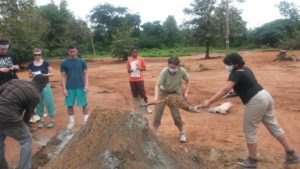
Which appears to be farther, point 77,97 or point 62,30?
point 62,30

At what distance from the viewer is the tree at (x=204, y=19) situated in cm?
2545

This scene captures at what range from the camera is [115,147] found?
4.23 meters

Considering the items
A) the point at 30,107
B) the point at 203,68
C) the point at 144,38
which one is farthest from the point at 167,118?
the point at 144,38

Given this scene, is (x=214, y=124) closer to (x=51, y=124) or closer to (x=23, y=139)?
(x=51, y=124)

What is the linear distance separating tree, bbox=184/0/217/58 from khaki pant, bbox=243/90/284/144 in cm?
2056

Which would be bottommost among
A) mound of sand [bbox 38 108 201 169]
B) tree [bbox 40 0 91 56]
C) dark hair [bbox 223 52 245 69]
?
mound of sand [bbox 38 108 201 169]

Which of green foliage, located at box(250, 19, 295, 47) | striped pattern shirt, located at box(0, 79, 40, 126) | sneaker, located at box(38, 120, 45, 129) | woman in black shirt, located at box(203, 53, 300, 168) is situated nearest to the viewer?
striped pattern shirt, located at box(0, 79, 40, 126)

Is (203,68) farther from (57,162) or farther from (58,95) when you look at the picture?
(57,162)

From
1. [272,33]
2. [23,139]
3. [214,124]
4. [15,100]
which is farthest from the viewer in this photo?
[272,33]

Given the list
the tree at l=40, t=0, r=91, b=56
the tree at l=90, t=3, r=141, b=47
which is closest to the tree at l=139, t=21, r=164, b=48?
the tree at l=90, t=3, r=141, b=47

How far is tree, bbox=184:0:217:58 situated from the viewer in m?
25.5

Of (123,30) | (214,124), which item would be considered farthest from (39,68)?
(123,30)

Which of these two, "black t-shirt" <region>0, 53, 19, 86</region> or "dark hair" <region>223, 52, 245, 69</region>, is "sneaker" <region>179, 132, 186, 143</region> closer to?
"dark hair" <region>223, 52, 245, 69</region>

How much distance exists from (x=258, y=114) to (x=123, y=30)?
2393 cm
